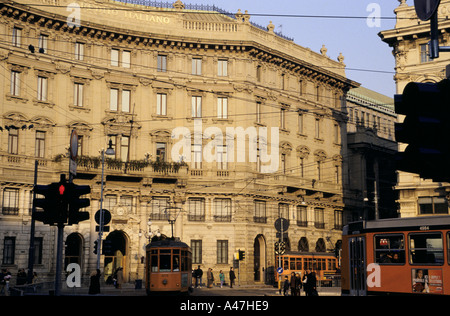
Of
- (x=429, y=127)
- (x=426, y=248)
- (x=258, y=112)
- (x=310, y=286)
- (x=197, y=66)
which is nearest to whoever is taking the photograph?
(x=429, y=127)

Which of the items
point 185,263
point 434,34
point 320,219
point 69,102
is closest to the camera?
point 434,34

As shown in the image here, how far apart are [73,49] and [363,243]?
3543 centimetres

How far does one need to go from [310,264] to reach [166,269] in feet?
73.0

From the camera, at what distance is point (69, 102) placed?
2042 inches

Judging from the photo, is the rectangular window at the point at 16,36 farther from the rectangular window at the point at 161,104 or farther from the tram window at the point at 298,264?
the tram window at the point at 298,264

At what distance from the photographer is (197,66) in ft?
187

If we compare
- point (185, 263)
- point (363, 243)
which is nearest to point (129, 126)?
point (185, 263)

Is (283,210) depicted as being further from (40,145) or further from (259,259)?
(40,145)

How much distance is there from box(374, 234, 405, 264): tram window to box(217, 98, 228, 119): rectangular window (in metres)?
34.8

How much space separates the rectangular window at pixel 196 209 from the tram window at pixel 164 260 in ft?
65.7

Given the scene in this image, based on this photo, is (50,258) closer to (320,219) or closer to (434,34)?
(320,219)

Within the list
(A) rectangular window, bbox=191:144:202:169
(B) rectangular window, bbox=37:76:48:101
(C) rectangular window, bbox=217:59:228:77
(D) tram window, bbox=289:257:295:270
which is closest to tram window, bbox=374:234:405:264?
(D) tram window, bbox=289:257:295:270

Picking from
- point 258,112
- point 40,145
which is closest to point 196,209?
point 258,112

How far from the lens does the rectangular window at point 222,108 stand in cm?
5652
